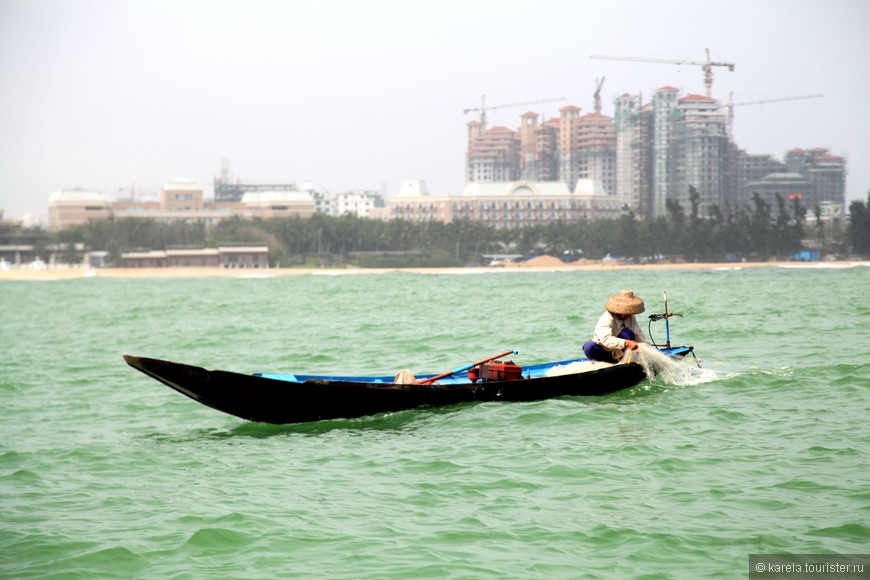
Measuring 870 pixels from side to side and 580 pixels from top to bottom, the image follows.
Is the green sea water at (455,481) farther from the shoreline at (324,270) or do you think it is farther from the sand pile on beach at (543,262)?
the sand pile on beach at (543,262)

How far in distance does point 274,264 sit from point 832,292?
236ft

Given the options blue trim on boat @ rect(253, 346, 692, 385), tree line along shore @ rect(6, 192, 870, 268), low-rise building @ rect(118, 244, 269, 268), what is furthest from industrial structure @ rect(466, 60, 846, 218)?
blue trim on boat @ rect(253, 346, 692, 385)

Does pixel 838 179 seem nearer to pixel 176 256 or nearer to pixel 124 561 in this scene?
pixel 176 256

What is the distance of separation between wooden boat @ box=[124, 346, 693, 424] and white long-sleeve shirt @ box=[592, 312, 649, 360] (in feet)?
0.81

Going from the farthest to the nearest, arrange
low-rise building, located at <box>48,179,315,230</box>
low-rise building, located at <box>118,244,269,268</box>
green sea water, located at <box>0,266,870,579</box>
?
low-rise building, located at <box>48,179,315,230</box>, low-rise building, located at <box>118,244,269,268</box>, green sea water, located at <box>0,266,870,579</box>

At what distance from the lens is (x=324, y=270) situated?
103 m

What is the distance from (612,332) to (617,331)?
77 millimetres

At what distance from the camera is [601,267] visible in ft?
337

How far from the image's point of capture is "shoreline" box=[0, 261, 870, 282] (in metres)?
96.3

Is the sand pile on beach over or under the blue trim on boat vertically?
under

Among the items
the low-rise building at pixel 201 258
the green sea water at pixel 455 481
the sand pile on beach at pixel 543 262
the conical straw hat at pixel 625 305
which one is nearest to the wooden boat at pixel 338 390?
the green sea water at pixel 455 481

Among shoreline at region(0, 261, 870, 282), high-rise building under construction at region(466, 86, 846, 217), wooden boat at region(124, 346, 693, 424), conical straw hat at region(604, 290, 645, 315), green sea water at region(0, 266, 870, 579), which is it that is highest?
high-rise building under construction at region(466, 86, 846, 217)

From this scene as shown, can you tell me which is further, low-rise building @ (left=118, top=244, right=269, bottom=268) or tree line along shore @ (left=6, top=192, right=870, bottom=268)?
tree line along shore @ (left=6, top=192, right=870, bottom=268)

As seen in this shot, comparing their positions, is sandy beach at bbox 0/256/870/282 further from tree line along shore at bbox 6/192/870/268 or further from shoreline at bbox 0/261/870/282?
tree line along shore at bbox 6/192/870/268
